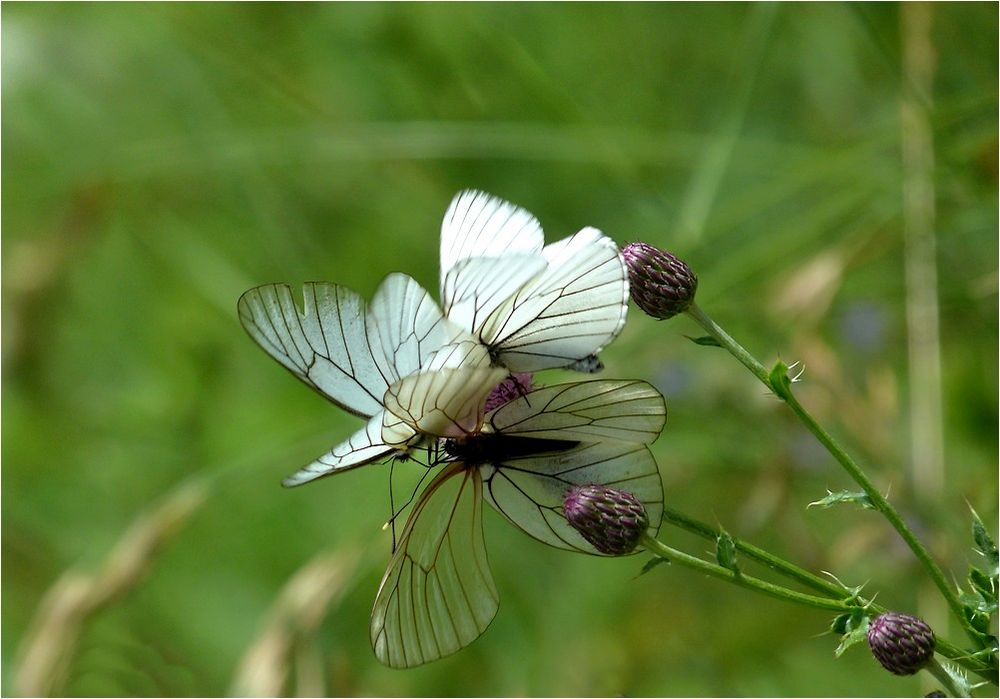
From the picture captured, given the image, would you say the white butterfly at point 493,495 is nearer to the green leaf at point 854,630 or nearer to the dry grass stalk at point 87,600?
the green leaf at point 854,630

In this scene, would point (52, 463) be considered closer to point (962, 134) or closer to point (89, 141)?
point (89, 141)

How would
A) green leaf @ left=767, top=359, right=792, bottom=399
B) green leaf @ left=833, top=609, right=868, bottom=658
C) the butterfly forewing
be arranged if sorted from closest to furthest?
1. green leaf @ left=833, top=609, right=868, bottom=658
2. green leaf @ left=767, top=359, right=792, bottom=399
3. the butterfly forewing

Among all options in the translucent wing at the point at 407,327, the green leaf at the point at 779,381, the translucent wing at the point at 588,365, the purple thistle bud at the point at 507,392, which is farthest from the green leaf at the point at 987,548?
the translucent wing at the point at 407,327

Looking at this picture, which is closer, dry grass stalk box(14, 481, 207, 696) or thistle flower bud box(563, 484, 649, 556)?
thistle flower bud box(563, 484, 649, 556)

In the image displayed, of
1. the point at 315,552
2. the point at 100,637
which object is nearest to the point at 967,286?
the point at 315,552

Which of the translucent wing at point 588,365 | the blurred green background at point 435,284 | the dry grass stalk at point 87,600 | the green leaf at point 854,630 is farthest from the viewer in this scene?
the blurred green background at point 435,284

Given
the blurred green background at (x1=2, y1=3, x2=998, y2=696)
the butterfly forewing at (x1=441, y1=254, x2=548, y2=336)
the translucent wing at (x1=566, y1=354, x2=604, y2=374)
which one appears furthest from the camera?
the blurred green background at (x1=2, y1=3, x2=998, y2=696)

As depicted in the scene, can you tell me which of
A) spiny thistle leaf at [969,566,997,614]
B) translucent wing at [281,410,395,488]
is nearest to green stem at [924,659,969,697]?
spiny thistle leaf at [969,566,997,614]

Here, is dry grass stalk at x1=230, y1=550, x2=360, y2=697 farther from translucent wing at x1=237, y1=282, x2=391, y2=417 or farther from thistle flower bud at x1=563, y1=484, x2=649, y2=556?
thistle flower bud at x1=563, y1=484, x2=649, y2=556

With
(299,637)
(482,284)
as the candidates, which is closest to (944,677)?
(482,284)
